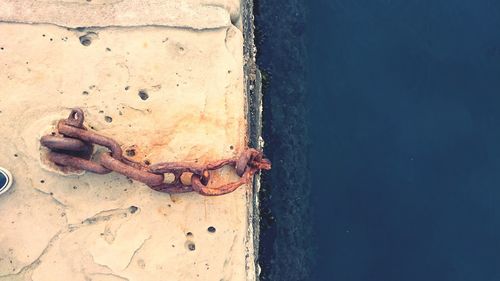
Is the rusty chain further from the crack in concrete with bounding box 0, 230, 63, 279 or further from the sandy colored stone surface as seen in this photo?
the sandy colored stone surface

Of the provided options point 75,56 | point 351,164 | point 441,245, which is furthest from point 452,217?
point 75,56

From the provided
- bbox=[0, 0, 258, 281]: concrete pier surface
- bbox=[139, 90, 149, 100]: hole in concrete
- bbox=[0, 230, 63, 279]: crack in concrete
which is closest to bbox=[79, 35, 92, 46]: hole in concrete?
bbox=[0, 0, 258, 281]: concrete pier surface

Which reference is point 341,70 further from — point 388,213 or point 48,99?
point 48,99

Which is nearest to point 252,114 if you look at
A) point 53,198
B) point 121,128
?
point 121,128

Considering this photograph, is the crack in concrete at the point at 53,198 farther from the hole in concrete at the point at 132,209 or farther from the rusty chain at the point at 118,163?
the hole in concrete at the point at 132,209

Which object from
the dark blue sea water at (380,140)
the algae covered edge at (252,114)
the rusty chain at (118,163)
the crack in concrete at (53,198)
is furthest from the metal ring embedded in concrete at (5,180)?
the dark blue sea water at (380,140)

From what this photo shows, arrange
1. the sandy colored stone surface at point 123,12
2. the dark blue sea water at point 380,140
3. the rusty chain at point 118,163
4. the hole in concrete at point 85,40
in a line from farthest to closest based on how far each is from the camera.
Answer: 1. the dark blue sea water at point 380,140
2. the hole in concrete at point 85,40
3. the sandy colored stone surface at point 123,12
4. the rusty chain at point 118,163
